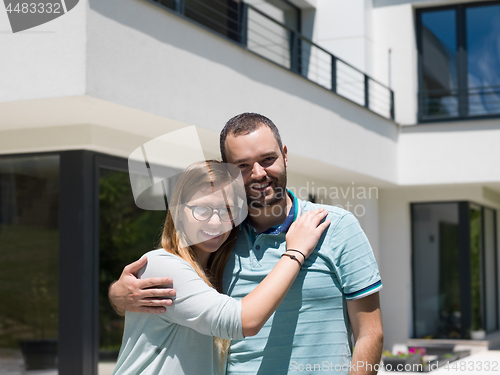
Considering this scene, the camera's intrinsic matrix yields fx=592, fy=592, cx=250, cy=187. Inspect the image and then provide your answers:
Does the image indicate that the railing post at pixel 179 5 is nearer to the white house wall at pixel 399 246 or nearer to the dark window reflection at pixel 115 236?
the dark window reflection at pixel 115 236

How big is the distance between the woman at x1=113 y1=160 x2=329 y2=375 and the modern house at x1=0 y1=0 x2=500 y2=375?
6.42ft

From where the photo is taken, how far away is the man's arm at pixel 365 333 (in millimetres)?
2098

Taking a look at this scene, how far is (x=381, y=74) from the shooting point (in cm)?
1096

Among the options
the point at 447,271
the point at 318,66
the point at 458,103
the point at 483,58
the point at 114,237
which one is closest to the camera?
the point at 114,237

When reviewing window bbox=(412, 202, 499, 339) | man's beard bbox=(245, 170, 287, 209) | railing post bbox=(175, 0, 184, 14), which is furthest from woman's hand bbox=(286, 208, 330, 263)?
window bbox=(412, 202, 499, 339)

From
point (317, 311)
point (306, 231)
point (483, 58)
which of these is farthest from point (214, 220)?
point (483, 58)

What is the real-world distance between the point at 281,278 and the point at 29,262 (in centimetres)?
504

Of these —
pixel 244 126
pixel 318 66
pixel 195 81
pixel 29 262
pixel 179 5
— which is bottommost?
pixel 29 262

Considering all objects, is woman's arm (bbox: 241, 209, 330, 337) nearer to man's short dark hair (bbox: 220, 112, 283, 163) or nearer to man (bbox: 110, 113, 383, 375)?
man (bbox: 110, 113, 383, 375)

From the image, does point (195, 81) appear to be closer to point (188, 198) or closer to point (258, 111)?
point (258, 111)

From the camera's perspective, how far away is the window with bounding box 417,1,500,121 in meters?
10.8

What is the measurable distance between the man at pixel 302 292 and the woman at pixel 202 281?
0.06m

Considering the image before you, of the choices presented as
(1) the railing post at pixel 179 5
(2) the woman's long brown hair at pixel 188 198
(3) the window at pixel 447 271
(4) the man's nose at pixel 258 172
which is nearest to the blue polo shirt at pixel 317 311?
(2) the woman's long brown hair at pixel 188 198

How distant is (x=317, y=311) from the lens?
6.93 ft
